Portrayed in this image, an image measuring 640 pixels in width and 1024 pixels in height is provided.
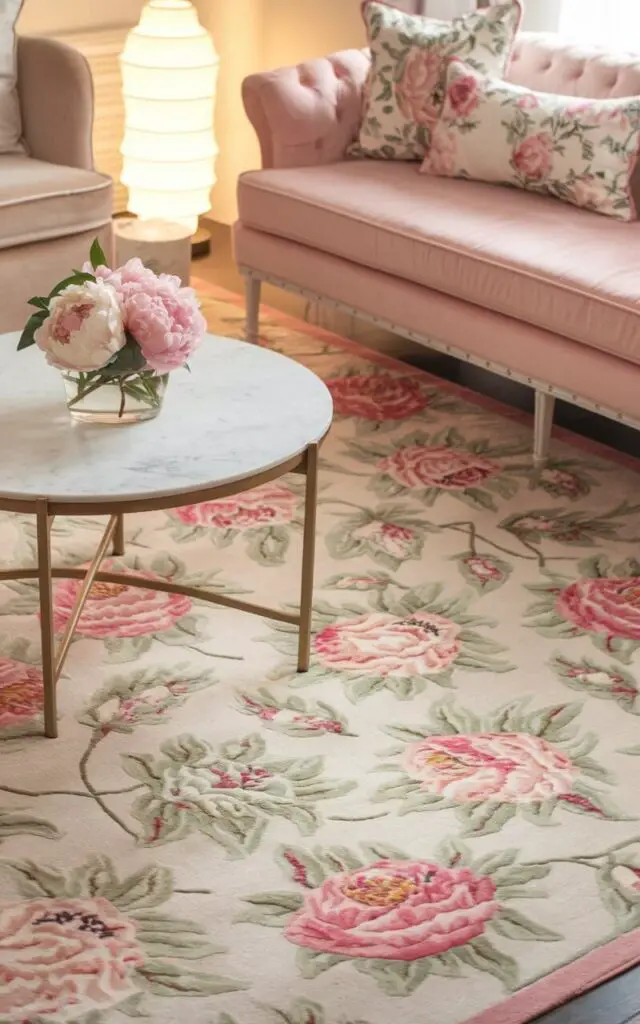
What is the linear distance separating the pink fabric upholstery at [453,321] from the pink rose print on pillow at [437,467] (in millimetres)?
264

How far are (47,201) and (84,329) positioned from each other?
1.49m

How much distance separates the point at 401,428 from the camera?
11.7 ft

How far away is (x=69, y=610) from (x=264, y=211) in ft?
5.09

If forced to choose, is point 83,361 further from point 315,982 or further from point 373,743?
point 315,982

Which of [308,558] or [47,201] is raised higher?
[47,201]

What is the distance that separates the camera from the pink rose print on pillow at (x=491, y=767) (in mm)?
2217

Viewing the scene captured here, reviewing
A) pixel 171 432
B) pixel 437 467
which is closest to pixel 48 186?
pixel 437 467

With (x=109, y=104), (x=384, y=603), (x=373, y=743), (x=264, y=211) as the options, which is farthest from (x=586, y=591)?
(x=109, y=104)

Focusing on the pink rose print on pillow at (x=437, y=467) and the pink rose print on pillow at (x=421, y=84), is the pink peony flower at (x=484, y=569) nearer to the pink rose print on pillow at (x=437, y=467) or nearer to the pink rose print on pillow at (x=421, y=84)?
the pink rose print on pillow at (x=437, y=467)

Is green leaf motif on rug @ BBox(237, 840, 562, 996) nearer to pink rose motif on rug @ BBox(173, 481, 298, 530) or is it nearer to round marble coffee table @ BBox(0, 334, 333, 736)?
round marble coffee table @ BBox(0, 334, 333, 736)

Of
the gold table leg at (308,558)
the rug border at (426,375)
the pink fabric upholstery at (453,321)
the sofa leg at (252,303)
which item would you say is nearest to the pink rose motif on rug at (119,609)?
the gold table leg at (308,558)

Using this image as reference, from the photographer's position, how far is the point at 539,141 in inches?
140

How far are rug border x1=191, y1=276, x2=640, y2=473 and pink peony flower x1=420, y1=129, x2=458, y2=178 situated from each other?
543 mm

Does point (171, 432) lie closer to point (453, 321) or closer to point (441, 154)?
point (453, 321)
